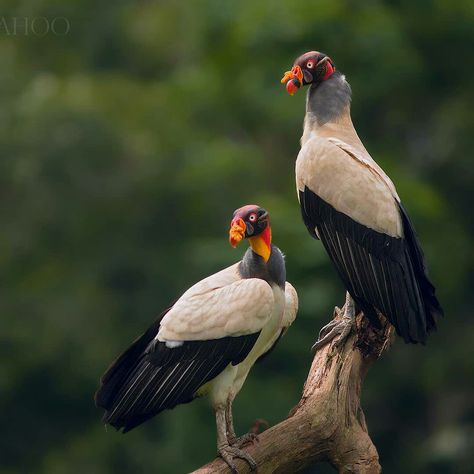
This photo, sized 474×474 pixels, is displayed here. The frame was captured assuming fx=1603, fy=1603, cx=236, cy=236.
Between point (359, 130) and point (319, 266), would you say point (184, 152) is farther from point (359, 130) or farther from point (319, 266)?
point (319, 266)

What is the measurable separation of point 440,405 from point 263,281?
621 inches

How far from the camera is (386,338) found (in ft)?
30.2

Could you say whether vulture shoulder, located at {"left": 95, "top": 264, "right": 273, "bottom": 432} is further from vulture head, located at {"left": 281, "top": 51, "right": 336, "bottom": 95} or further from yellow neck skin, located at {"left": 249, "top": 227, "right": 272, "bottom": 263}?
vulture head, located at {"left": 281, "top": 51, "right": 336, "bottom": 95}

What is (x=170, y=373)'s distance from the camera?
27.8 ft

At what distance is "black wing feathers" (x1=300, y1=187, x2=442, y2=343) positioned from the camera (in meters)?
8.89

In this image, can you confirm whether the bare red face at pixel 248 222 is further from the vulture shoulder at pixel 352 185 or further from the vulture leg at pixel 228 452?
the vulture leg at pixel 228 452

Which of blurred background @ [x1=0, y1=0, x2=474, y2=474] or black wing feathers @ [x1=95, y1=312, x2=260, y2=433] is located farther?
blurred background @ [x1=0, y1=0, x2=474, y2=474]

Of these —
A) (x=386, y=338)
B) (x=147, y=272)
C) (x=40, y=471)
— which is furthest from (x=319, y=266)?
(x=386, y=338)

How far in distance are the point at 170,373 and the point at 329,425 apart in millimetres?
946

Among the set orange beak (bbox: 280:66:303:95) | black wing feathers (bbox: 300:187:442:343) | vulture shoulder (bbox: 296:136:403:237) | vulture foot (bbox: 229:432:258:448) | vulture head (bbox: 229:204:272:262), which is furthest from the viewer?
orange beak (bbox: 280:66:303:95)

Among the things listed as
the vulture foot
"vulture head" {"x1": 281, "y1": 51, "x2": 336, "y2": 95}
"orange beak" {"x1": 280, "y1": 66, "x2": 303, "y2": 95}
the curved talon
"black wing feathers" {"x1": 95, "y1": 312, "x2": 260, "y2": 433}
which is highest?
"vulture head" {"x1": 281, "y1": 51, "x2": 336, "y2": 95}

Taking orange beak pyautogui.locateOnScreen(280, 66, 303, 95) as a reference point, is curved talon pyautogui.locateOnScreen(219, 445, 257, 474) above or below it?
below

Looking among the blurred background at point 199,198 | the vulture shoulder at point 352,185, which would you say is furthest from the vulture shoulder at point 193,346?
the blurred background at point 199,198

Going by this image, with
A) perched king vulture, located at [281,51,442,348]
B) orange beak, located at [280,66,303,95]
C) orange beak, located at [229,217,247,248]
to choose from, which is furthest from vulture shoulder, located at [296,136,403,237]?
orange beak, located at [229,217,247,248]
